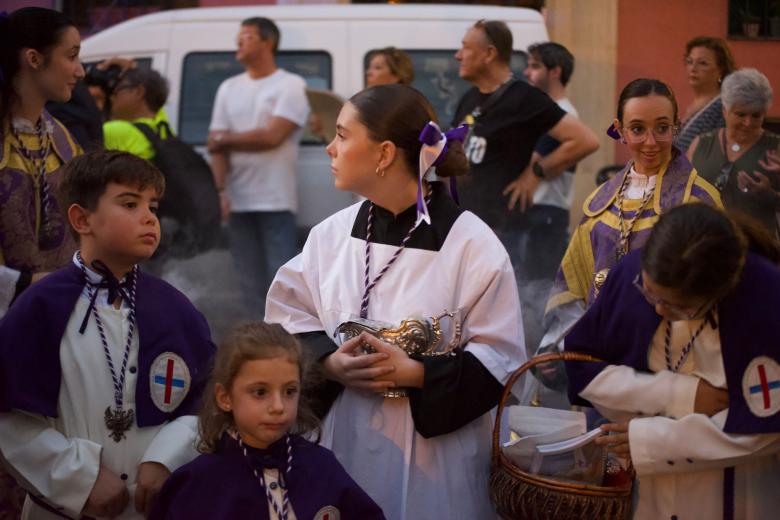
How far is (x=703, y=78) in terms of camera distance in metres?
5.56

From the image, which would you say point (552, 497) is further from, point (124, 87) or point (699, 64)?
point (124, 87)

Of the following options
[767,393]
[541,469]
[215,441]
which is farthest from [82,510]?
[767,393]

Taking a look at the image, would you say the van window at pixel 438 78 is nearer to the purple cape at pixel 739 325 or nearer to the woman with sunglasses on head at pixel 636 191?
the woman with sunglasses on head at pixel 636 191

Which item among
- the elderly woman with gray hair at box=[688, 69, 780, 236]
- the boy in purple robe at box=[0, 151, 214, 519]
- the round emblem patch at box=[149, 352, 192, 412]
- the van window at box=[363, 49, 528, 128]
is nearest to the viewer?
the boy in purple robe at box=[0, 151, 214, 519]

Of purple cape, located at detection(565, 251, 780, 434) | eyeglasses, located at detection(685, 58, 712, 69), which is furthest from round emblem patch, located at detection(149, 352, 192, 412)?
eyeglasses, located at detection(685, 58, 712, 69)

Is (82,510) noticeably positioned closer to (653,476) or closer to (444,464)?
(444,464)

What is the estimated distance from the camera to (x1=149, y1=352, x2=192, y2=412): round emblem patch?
3.39 m

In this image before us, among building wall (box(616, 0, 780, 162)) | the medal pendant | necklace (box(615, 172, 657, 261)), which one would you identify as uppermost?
building wall (box(616, 0, 780, 162))

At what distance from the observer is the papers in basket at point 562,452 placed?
3.36 metres

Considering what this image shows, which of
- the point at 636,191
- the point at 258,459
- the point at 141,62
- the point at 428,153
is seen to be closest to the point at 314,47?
the point at 141,62

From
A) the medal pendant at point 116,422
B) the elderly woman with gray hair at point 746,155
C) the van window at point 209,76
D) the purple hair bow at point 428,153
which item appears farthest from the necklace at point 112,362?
the van window at point 209,76

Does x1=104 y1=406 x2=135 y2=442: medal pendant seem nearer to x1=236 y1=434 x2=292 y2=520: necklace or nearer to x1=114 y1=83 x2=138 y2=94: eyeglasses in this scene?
x1=236 y1=434 x2=292 y2=520: necklace

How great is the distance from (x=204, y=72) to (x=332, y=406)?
15.1 feet

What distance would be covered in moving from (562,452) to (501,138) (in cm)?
306
